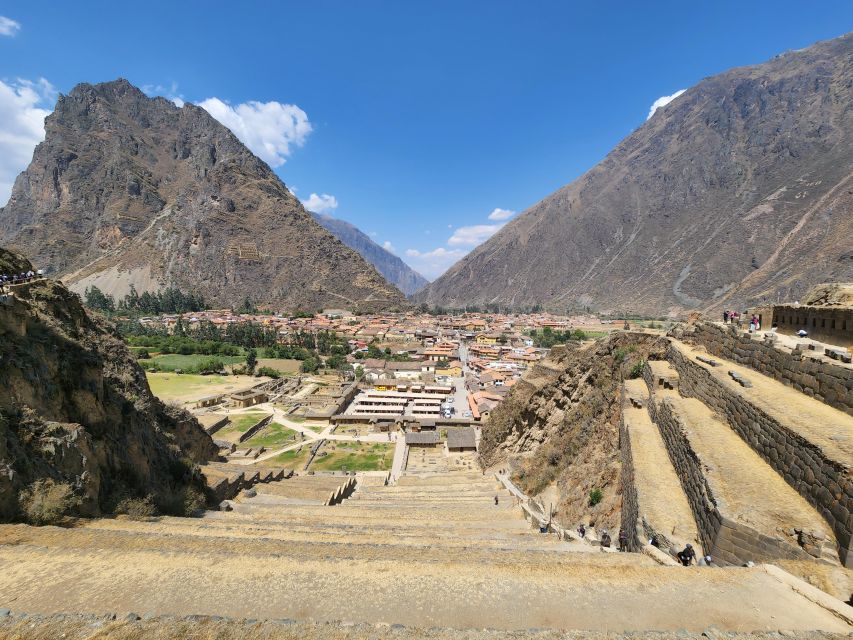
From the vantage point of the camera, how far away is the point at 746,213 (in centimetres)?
13888

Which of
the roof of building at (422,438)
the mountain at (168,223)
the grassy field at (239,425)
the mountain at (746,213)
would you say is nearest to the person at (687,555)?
the roof of building at (422,438)

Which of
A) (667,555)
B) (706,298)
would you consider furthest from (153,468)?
(706,298)

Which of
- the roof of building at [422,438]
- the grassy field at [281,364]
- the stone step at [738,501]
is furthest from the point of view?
the grassy field at [281,364]

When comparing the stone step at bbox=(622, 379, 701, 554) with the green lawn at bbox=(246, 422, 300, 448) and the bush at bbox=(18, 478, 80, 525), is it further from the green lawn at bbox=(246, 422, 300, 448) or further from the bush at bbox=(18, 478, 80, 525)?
the green lawn at bbox=(246, 422, 300, 448)

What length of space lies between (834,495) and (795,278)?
369 ft

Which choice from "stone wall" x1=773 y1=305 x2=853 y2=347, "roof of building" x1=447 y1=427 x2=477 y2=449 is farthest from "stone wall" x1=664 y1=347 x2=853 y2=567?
"roof of building" x1=447 y1=427 x2=477 y2=449

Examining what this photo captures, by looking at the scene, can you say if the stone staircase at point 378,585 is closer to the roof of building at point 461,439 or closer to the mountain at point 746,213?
the roof of building at point 461,439

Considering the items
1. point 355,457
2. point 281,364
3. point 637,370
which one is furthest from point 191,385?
point 637,370

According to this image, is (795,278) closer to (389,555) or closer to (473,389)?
(473,389)

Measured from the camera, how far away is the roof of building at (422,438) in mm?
34281

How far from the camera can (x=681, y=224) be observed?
16850 centimetres

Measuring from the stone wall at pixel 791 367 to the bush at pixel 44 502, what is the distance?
1556 centimetres

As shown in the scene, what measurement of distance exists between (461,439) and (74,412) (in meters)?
27.5

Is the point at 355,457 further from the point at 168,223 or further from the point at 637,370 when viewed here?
the point at 168,223
